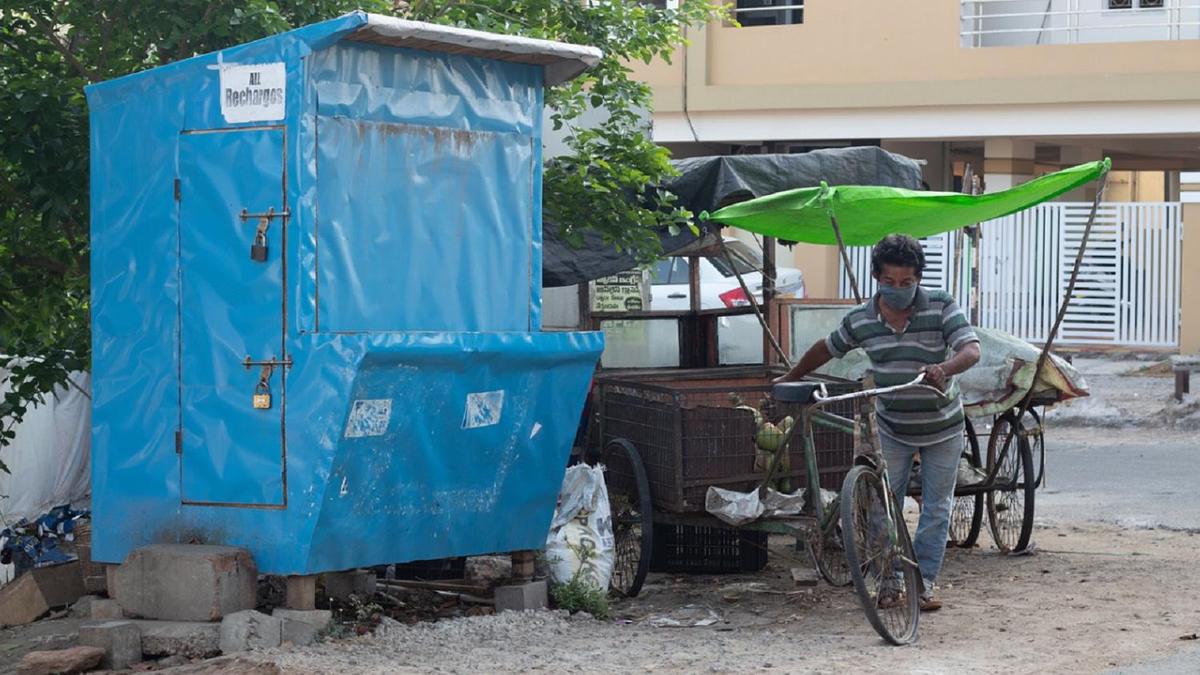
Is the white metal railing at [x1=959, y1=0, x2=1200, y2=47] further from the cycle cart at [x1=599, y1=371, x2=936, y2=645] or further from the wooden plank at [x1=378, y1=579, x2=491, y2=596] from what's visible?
the wooden plank at [x1=378, y1=579, x2=491, y2=596]

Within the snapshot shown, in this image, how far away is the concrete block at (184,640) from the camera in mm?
6738

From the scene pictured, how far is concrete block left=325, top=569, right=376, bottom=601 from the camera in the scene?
25.6 ft

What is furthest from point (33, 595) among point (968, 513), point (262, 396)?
point (968, 513)

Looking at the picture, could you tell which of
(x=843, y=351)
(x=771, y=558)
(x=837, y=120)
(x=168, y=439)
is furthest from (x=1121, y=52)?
(x=168, y=439)

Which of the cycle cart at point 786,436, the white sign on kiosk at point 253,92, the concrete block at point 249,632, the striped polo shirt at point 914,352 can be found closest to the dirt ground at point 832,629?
the concrete block at point 249,632

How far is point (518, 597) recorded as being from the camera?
7672mm

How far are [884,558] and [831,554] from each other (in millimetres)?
631

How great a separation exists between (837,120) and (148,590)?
53.9 feet

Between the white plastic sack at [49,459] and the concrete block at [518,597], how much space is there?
3678 mm

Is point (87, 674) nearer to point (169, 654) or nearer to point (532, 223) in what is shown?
point (169, 654)

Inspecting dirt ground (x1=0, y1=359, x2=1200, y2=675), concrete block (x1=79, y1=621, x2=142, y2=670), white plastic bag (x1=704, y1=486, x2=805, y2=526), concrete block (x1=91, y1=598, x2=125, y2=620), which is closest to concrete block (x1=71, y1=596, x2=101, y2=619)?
dirt ground (x1=0, y1=359, x2=1200, y2=675)

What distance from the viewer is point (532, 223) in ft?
25.2

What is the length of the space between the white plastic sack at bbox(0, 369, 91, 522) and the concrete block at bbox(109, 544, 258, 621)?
10.8 ft

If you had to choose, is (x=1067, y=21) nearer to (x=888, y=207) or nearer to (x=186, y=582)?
(x=888, y=207)
